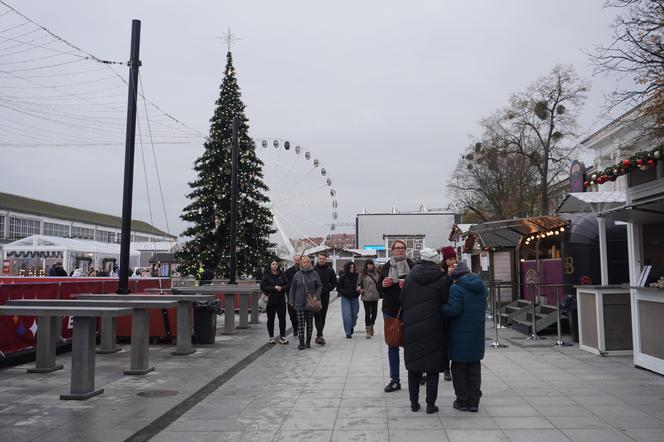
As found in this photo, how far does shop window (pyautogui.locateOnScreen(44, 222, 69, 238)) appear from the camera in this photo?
67.1 meters

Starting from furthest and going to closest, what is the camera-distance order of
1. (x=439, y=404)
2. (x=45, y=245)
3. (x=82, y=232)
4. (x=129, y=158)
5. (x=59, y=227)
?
(x=82, y=232) < (x=59, y=227) < (x=45, y=245) < (x=129, y=158) < (x=439, y=404)

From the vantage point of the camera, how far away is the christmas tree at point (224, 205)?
2756 cm

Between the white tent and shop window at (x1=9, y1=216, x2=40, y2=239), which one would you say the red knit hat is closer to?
the white tent

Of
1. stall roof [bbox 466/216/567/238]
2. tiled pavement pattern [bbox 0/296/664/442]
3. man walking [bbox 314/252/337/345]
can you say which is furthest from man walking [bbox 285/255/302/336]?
stall roof [bbox 466/216/567/238]

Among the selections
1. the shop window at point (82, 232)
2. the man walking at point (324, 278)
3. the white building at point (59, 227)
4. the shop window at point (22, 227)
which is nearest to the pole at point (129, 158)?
the man walking at point (324, 278)

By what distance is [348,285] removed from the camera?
14.0 metres

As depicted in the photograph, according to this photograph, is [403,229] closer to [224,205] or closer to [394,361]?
[224,205]

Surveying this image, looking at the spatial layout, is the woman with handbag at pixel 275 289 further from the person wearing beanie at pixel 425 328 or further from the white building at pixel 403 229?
the white building at pixel 403 229

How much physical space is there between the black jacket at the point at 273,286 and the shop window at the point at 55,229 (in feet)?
204

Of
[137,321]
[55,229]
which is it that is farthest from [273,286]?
[55,229]

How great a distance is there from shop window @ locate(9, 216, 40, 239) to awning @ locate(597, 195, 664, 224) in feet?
202

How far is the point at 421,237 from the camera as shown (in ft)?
239

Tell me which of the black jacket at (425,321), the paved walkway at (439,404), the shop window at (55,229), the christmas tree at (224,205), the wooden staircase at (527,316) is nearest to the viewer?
A: the paved walkway at (439,404)

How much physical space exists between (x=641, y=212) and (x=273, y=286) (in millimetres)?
7045
